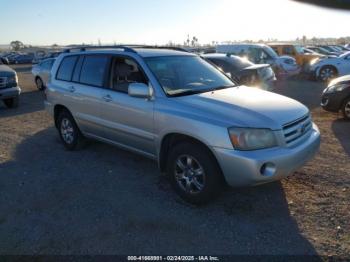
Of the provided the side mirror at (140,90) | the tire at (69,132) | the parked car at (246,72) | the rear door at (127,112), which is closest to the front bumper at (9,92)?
A: the tire at (69,132)

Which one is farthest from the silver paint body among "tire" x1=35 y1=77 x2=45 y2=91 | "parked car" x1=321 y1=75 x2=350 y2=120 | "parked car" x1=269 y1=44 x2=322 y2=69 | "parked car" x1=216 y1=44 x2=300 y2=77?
"parked car" x1=269 y1=44 x2=322 y2=69

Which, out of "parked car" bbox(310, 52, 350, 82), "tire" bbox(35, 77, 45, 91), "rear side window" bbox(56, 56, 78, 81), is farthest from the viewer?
"tire" bbox(35, 77, 45, 91)

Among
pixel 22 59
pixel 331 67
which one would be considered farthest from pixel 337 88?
pixel 22 59

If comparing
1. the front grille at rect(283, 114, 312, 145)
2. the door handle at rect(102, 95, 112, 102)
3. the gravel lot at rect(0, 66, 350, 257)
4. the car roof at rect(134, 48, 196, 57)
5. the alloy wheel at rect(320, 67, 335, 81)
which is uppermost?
the car roof at rect(134, 48, 196, 57)

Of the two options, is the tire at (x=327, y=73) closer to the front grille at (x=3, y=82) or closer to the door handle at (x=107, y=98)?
the front grille at (x=3, y=82)

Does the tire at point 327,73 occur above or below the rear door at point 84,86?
below

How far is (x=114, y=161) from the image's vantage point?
598 centimetres

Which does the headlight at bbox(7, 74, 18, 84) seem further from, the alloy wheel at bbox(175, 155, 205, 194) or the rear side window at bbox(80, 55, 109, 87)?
the alloy wheel at bbox(175, 155, 205, 194)

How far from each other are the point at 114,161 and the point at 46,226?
2.12m

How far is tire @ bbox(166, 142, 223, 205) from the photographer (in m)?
4.04

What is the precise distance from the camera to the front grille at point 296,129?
13.3 feet

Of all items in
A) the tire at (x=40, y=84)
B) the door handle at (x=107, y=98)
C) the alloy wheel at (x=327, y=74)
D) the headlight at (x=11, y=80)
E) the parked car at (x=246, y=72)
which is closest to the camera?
the door handle at (x=107, y=98)

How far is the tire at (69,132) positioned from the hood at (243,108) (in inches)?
104

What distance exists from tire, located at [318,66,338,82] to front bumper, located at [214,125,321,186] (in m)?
14.4
